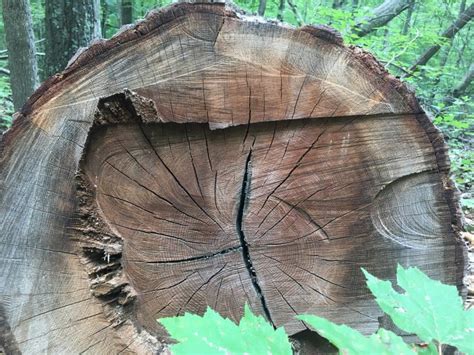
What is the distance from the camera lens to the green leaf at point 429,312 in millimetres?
768

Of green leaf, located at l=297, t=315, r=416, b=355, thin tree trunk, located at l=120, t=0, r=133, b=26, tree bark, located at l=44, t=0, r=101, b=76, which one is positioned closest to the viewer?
green leaf, located at l=297, t=315, r=416, b=355

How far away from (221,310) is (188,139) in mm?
658

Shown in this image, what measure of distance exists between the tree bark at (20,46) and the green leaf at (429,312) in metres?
4.00

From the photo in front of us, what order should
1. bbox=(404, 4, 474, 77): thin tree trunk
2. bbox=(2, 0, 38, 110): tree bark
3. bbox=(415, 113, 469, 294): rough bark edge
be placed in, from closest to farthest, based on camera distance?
bbox=(415, 113, 469, 294): rough bark edge → bbox=(2, 0, 38, 110): tree bark → bbox=(404, 4, 474, 77): thin tree trunk

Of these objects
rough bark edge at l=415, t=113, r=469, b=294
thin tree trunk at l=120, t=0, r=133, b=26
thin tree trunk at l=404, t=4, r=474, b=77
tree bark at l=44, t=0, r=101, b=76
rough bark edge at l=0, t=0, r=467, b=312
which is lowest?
rough bark edge at l=415, t=113, r=469, b=294

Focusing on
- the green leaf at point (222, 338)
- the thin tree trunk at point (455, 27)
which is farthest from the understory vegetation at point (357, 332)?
the thin tree trunk at point (455, 27)

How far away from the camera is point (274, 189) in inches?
61.5

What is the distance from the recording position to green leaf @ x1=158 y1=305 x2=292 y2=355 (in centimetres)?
72

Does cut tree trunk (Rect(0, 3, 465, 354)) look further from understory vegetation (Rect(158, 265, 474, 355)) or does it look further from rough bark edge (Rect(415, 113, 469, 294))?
understory vegetation (Rect(158, 265, 474, 355))

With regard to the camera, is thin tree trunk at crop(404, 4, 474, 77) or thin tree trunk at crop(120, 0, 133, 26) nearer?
thin tree trunk at crop(404, 4, 474, 77)

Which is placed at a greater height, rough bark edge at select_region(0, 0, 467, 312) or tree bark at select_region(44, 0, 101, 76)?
tree bark at select_region(44, 0, 101, 76)

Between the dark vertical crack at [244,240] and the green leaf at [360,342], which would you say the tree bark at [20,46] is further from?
the green leaf at [360,342]

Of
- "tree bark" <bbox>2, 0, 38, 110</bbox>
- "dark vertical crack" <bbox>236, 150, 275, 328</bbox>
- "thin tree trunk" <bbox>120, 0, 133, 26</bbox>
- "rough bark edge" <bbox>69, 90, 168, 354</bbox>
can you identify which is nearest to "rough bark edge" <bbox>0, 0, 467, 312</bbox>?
"rough bark edge" <bbox>69, 90, 168, 354</bbox>

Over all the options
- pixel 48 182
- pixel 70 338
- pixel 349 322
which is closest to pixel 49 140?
pixel 48 182
